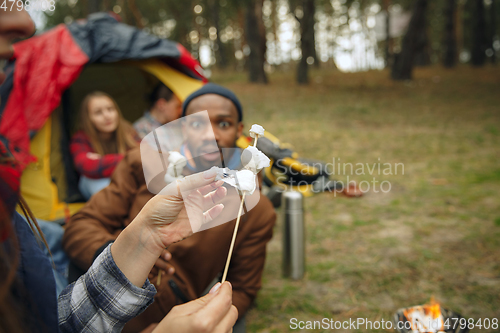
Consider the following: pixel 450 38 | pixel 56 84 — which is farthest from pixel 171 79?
pixel 450 38

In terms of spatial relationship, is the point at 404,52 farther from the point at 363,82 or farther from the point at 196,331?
the point at 196,331

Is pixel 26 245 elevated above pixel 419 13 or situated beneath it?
situated beneath

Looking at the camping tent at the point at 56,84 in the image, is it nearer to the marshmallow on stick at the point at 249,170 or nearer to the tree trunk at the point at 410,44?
the marshmallow on stick at the point at 249,170

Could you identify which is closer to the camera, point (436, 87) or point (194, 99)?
point (194, 99)

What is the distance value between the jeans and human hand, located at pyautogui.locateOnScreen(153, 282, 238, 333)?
2.31m

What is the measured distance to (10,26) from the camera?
799 mm

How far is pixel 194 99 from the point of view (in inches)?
56.7

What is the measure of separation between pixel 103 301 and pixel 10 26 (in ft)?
2.26

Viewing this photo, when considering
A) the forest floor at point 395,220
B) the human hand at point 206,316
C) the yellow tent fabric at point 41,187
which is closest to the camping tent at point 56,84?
the yellow tent fabric at point 41,187

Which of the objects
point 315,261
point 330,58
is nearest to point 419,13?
point 315,261

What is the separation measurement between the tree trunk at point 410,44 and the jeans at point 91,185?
998cm

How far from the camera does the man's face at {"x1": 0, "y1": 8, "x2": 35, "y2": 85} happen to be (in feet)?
2.60

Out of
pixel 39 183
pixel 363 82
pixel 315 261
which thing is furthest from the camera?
pixel 363 82

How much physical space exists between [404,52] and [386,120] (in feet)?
15.0
